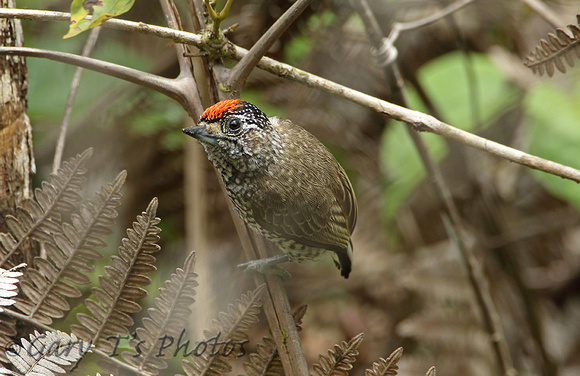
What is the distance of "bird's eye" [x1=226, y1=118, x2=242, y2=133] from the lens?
5.90 feet

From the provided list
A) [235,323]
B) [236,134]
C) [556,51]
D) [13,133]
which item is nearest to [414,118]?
[556,51]

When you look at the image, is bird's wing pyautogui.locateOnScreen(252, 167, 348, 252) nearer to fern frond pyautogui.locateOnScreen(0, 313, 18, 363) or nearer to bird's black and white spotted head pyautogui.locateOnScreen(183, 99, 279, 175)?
bird's black and white spotted head pyautogui.locateOnScreen(183, 99, 279, 175)

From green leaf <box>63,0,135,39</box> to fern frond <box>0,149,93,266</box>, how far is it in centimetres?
39

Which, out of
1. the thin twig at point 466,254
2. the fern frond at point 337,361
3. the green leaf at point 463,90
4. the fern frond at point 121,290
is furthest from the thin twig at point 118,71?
the green leaf at point 463,90

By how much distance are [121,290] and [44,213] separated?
324 millimetres

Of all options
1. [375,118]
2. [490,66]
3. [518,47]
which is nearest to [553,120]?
[490,66]

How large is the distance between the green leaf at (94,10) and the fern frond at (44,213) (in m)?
0.39

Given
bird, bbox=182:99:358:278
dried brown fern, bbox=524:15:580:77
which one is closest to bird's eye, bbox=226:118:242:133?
bird, bbox=182:99:358:278

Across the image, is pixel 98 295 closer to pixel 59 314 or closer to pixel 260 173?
pixel 59 314

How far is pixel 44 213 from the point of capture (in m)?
1.62

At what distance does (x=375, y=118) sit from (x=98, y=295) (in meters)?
2.85

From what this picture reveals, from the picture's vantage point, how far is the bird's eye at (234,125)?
1799mm

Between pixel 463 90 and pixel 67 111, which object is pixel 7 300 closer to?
pixel 67 111

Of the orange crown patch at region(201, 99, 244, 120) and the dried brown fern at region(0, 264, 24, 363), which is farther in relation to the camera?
the orange crown patch at region(201, 99, 244, 120)
